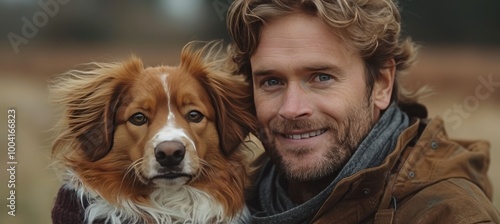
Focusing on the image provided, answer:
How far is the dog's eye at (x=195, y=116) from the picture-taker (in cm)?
415

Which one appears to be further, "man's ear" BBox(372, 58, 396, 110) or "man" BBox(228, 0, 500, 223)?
"man's ear" BBox(372, 58, 396, 110)

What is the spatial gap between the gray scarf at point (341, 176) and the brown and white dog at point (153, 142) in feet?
0.53

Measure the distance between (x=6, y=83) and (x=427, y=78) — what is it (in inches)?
234

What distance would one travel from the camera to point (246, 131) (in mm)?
4441

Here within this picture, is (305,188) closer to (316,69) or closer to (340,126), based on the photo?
(340,126)

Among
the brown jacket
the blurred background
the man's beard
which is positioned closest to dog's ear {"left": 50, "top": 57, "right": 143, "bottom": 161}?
the man's beard

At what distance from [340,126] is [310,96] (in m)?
0.21

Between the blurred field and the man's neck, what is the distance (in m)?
1.03

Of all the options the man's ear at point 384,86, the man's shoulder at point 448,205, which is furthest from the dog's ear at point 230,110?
the man's shoulder at point 448,205

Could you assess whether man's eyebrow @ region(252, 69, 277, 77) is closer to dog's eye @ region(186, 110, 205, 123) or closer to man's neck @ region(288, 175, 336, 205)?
dog's eye @ region(186, 110, 205, 123)

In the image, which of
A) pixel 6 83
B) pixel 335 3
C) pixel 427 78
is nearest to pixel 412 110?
pixel 335 3

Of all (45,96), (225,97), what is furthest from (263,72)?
(45,96)

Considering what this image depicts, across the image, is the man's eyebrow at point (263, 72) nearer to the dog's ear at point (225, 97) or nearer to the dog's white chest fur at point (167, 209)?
the dog's ear at point (225, 97)

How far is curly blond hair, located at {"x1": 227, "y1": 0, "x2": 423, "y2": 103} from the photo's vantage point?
4172mm
